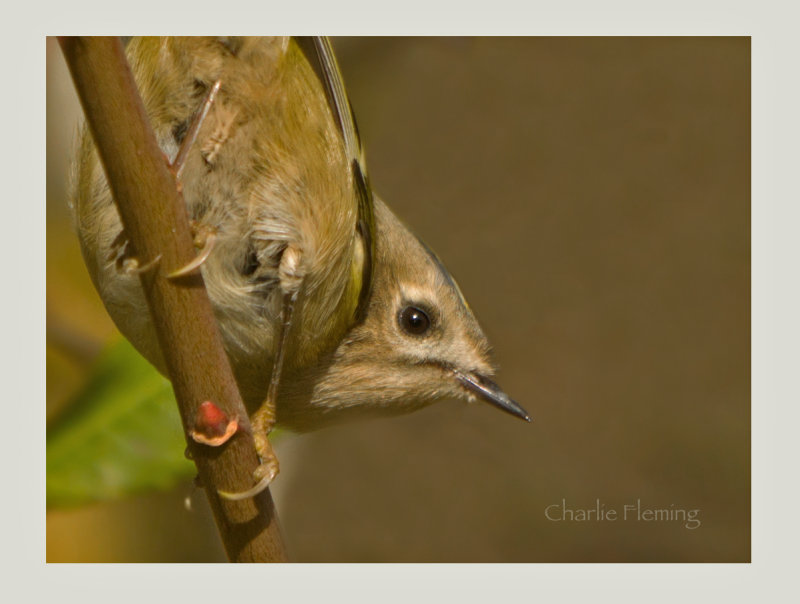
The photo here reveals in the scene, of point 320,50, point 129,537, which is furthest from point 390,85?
point 129,537

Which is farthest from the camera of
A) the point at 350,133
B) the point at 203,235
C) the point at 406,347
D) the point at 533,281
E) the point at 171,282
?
the point at 533,281

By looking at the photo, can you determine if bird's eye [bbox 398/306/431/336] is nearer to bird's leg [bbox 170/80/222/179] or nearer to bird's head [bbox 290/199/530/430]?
bird's head [bbox 290/199/530/430]

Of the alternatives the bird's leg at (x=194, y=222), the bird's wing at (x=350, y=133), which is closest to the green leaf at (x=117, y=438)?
the bird's leg at (x=194, y=222)

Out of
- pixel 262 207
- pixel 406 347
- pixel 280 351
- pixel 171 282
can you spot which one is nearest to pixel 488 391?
pixel 406 347

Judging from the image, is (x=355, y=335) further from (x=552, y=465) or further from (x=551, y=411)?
(x=551, y=411)

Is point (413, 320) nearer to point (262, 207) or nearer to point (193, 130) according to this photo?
point (262, 207)

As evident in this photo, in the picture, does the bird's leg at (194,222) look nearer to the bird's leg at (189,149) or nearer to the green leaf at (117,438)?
the bird's leg at (189,149)

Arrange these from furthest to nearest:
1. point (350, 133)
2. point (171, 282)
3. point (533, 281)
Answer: point (533, 281) < point (350, 133) < point (171, 282)
